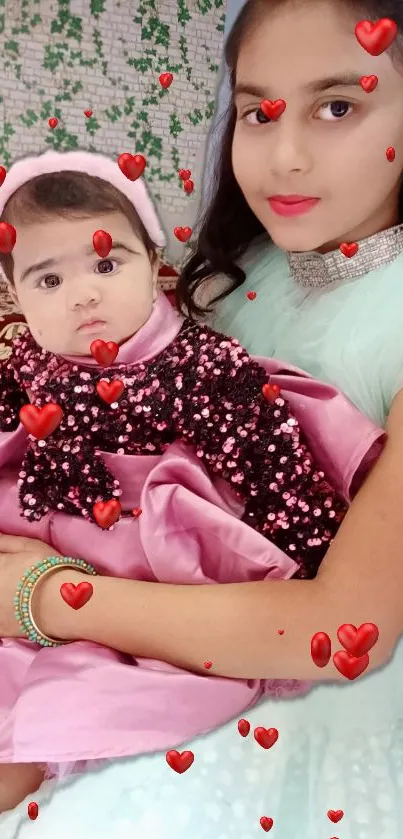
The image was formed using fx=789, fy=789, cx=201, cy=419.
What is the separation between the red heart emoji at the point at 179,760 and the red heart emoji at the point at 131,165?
1.59 ft

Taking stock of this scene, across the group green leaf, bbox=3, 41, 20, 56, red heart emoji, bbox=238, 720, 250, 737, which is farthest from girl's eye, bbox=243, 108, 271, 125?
red heart emoji, bbox=238, 720, 250, 737

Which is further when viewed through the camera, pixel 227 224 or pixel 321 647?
pixel 227 224

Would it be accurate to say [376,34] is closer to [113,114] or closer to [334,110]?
[334,110]

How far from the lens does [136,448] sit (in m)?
0.72

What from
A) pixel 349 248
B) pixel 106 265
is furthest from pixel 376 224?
pixel 106 265

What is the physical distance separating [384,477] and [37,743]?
14.1 inches

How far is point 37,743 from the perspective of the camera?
65 cm

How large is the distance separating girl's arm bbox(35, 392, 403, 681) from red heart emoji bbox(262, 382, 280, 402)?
0.34 ft

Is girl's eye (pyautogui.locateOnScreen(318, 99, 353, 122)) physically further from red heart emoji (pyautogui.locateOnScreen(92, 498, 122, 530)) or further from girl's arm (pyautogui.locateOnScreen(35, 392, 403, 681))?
red heart emoji (pyautogui.locateOnScreen(92, 498, 122, 530))

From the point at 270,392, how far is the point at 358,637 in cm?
22

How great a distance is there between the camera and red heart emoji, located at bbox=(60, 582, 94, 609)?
688 mm

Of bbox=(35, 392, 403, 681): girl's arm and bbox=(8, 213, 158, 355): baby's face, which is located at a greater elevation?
bbox=(8, 213, 158, 355): baby's face

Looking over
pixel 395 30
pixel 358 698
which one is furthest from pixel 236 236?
pixel 358 698

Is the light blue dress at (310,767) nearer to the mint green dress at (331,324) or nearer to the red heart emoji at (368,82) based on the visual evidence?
the mint green dress at (331,324)
